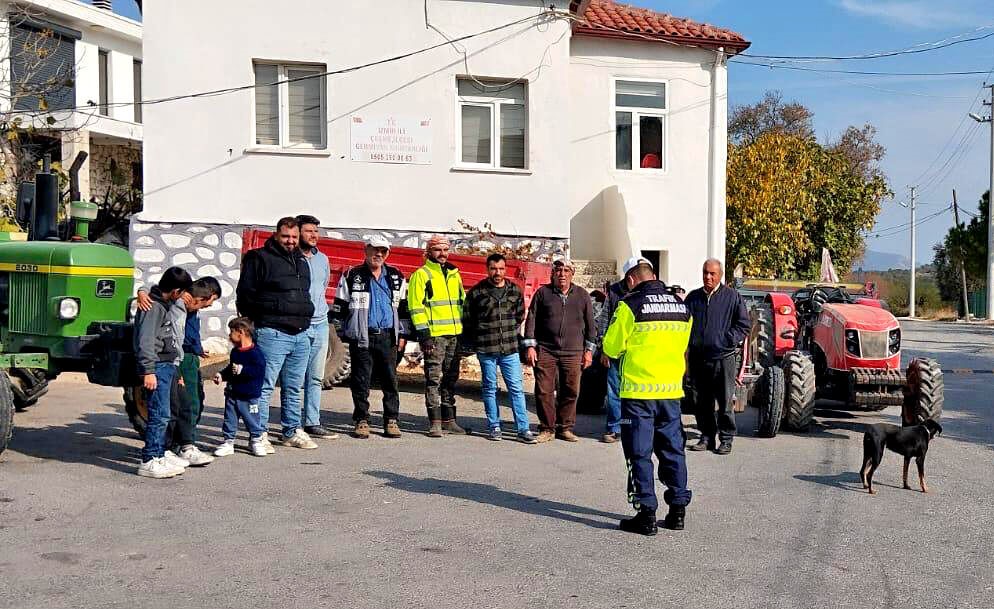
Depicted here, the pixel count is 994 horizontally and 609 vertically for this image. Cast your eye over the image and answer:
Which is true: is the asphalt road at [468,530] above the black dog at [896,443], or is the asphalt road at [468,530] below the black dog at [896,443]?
below

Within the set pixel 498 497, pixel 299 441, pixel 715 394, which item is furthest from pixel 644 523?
pixel 299 441

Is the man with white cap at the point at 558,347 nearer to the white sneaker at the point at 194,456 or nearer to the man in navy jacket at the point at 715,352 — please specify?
the man in navy jacket at the point at 715,352

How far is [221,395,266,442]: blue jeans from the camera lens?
8.59 metres

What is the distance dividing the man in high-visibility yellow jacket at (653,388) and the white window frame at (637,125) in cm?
1185

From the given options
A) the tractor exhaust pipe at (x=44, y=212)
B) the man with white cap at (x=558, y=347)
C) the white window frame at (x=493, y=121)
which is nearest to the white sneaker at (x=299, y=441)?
the man with white cap at (x=558, y=347)

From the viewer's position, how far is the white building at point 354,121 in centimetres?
1554

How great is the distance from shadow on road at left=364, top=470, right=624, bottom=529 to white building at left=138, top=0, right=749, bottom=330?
27.8 ft

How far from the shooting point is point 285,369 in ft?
29.6

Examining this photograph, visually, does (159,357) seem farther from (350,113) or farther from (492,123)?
(492,123)

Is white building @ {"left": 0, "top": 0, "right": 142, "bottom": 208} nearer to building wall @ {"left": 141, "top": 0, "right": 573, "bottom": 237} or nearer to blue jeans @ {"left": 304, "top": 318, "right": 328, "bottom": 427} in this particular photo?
building wall @ {"left": 141, "top": 0, "right": 573, "bottom": 237}

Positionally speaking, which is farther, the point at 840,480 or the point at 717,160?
the point at 717,160

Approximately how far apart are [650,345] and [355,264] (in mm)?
6760

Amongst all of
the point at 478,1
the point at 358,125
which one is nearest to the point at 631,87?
the point at 478,1

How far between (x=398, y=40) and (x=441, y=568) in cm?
1192
